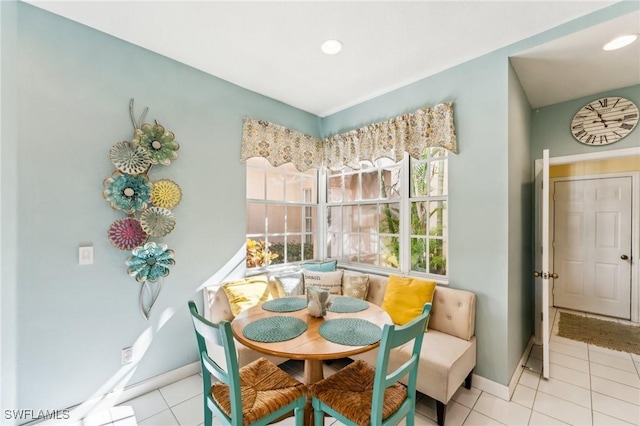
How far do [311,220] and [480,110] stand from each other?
224 centimetres

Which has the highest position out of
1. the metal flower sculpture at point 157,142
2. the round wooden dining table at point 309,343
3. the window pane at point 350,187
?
the metal flower sculpture at point 157,142

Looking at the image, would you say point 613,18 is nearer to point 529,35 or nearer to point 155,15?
point 529,35

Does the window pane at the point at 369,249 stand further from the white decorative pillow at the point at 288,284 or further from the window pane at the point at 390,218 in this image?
the white decorative pillow at the point at 288,284

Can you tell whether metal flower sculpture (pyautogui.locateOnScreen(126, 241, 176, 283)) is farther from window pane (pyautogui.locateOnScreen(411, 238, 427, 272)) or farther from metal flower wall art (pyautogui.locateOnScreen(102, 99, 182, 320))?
window pane (pyautogui.locateOnScreen(411, 238, 427, 272))

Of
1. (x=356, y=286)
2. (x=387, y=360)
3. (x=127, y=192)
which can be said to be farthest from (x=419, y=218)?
(x=127, y=192)

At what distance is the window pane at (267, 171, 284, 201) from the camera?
3.19 meters

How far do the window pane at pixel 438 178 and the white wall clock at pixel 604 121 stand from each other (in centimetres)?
170

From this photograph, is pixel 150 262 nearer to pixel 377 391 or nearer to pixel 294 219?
pixel 294 219

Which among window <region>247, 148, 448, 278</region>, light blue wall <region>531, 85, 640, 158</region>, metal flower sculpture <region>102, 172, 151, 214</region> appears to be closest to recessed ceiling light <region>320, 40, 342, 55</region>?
window <region>247, 148, 448, 278</region>

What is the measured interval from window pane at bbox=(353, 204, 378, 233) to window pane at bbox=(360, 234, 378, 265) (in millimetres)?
80

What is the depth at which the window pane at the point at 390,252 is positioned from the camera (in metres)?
2.97

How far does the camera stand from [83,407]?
189 centimetres

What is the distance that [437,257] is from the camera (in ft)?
8.64

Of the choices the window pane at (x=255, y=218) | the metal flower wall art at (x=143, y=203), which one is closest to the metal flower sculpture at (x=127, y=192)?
the metal flower wall art at (x=143, y=203)
